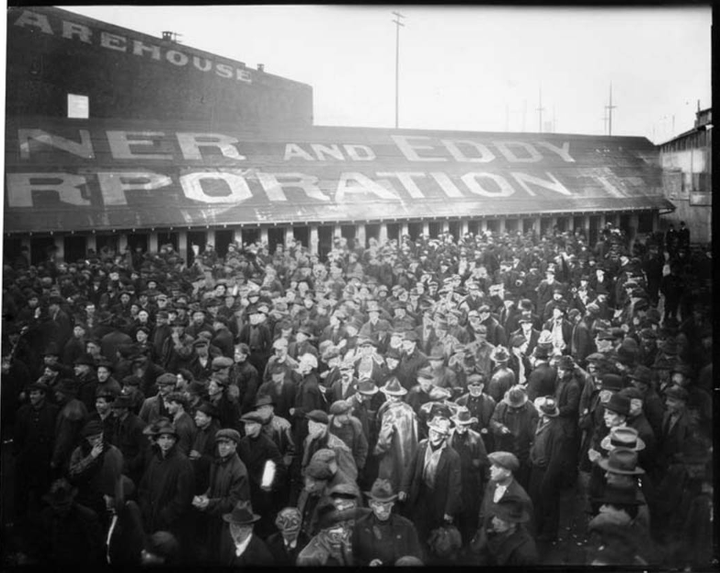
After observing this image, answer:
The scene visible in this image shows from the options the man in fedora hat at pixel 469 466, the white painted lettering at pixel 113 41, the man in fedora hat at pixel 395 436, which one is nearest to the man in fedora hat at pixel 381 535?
the man in fedora hat at pixel 395 436

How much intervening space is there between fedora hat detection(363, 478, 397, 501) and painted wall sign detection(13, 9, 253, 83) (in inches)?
145

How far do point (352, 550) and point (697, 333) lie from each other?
349cm

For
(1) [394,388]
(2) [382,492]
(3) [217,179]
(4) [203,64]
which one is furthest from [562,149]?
(2) [382,492]

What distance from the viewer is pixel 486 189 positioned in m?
6.09

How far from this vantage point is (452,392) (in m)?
5.71

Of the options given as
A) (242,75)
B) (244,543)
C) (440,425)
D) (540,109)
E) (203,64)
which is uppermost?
(203,64)

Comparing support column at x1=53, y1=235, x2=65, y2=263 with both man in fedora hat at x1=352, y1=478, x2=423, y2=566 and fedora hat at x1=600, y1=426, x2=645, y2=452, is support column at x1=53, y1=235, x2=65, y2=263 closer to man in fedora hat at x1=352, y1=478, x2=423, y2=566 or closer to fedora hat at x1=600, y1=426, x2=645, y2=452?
man in fedora hat at x1=352, y1=478, x2=423, y2=566

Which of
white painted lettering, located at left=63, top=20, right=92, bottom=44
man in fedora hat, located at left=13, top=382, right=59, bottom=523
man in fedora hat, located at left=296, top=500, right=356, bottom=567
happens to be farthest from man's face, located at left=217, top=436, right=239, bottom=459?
white painted lettering, located at left=63, top=20, right=92, bottom=44

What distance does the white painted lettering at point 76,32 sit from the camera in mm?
5883

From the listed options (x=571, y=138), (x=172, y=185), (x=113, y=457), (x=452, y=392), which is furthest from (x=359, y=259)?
(x=113, y=457)

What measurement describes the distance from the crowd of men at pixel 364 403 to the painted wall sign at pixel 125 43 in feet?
5.36

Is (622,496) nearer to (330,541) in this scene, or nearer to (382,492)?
(382,492)

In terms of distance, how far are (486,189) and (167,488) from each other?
3804 millimetres

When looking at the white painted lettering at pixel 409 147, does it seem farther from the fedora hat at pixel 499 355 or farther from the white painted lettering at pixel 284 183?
the fedora hat at pixel 499 355
